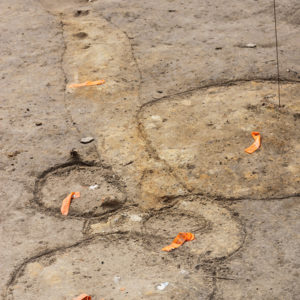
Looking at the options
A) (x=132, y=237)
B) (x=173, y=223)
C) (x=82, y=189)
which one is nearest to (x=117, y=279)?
(x=132, y=237)

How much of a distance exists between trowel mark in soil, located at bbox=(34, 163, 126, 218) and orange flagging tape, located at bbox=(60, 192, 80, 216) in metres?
0.02

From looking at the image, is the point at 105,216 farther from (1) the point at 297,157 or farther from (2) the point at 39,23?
(2) the point at 39,23

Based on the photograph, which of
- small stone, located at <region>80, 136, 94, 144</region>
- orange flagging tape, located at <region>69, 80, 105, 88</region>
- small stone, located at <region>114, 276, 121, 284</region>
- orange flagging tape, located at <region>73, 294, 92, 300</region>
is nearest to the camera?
orange flagging tape, located at <region>73, 294, 92, 300</region>

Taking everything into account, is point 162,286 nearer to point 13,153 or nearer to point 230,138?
point 230,138

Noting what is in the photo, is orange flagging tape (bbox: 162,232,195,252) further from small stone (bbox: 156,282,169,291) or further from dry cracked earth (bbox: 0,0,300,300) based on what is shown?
small stone (bbox: 156,282,169,291)

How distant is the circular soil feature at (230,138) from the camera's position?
401 centimetres

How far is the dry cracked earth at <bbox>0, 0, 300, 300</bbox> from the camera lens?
332cm

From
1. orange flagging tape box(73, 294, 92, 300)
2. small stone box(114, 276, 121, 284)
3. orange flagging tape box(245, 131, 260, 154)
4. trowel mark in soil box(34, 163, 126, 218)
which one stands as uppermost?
orange flagging tape box(73, 294, 92, 300)

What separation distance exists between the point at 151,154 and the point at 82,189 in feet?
2.00

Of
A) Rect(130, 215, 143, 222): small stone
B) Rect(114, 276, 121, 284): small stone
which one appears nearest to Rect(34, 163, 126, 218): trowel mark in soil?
Rect(130, 215, 143, 222): small stone

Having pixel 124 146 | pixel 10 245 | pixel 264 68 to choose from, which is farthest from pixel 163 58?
pixel 10 245

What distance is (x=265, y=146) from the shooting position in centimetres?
435

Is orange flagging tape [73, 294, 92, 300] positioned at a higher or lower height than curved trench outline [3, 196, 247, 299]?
higher

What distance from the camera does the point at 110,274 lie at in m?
3.30
